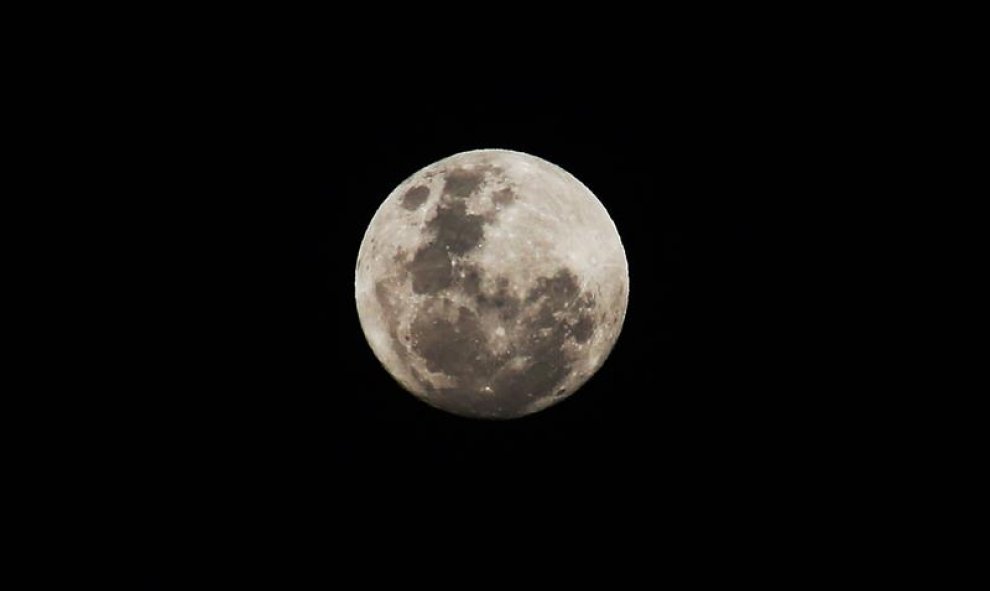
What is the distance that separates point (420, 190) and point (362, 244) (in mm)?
649

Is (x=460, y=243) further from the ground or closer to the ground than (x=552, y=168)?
closer to the ground

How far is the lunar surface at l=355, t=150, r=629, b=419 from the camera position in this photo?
12.6 feet

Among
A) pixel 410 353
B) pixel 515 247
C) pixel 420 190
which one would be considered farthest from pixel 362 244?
pixel 515 247

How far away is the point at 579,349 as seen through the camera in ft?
13.5

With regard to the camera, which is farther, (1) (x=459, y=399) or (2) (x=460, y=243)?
(1) (x=459, y=399)

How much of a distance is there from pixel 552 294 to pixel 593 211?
2.44 ft

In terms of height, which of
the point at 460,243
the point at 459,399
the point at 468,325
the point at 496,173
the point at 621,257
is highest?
the point at 496,173

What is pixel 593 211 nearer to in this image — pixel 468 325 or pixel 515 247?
pixel 515 247

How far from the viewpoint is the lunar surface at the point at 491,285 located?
384cm

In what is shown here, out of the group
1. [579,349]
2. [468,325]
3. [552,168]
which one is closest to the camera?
[468,325]

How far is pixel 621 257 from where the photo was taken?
438cm

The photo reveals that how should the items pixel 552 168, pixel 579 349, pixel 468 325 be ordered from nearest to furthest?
pixel 468 325 → pixel 579 349 → pixel 552 168

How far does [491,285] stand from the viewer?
381 cm

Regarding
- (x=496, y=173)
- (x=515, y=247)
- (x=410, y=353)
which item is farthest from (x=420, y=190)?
(x=410, y=353)
